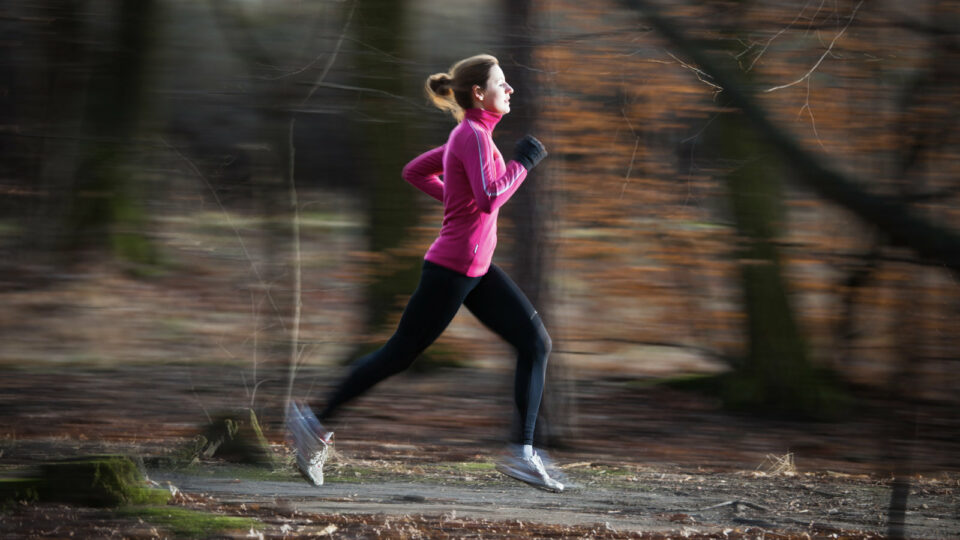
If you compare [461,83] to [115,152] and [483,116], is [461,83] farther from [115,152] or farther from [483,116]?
[115,152]

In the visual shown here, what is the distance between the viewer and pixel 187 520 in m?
5.15

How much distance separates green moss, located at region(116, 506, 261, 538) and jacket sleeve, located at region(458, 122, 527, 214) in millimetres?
1895

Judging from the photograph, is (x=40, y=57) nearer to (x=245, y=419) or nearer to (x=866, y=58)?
(x=245, y=419)

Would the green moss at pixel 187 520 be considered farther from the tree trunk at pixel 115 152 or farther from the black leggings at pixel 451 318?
the tree trunk at pixel 115 152

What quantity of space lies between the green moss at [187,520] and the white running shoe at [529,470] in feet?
4.01

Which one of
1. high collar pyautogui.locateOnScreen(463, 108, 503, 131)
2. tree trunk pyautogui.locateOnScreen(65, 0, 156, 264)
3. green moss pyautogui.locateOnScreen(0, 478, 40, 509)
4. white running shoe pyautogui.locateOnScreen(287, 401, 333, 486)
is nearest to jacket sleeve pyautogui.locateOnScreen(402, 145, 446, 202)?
high collar pyautogui.locateOnScreen(463, 108, 503, 131)

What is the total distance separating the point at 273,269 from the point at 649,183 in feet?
11.8

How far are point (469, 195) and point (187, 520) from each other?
201 cm

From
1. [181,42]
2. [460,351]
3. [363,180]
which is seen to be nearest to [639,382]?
[460,351]

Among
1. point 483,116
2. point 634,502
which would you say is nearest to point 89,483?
point 483,116

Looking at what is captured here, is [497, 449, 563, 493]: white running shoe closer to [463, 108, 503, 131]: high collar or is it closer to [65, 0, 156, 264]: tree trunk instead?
[463, 108, 503, 131]: high collar

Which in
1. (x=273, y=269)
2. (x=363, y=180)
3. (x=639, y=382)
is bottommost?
(x=639, y=382)

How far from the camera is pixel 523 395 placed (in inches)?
200

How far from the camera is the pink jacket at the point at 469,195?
4719 millimetres
